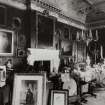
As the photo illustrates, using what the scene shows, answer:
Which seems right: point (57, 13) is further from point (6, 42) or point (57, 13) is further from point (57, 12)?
point (6, 42)

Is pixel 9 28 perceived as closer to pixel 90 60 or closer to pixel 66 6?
pixel 66 6

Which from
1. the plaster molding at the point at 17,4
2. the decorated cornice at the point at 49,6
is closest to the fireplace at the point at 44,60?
the decorated cornice at the point at 49,6

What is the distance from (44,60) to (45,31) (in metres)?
0.75

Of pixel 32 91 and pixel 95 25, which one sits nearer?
pixel 32 91

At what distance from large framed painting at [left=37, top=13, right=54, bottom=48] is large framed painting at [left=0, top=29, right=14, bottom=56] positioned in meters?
0.62

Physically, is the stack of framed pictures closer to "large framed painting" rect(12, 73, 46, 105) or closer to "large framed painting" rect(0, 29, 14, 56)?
"large framed painting" rect(12, 73, 46, 105)

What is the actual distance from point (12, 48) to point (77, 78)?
5.15ft

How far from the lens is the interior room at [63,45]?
9.61 ft

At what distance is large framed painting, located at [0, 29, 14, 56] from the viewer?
3181mm

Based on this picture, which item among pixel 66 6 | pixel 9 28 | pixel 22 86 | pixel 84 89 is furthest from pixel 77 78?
pixel 9 28

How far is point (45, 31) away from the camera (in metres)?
3.36

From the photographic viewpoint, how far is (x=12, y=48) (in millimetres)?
3436

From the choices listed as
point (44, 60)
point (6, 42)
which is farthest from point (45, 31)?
point (6, 42)

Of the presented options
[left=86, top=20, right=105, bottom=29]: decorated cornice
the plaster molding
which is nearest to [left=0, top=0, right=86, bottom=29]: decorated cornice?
[left=86, top=20, right=105, bottom=29]: decorated cornice
